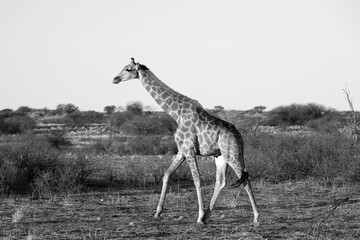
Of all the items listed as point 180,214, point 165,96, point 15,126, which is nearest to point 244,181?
point 180,214

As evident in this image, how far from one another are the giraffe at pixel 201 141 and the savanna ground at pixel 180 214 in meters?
0.55

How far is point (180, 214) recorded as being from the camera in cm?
1026

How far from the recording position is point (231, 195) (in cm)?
1227

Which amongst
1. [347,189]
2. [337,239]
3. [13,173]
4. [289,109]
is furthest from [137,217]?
[289,109]

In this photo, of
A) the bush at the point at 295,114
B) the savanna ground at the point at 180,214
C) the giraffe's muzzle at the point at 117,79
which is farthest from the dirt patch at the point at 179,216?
the bush at the point at 295,114

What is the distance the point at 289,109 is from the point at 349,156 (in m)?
42.3

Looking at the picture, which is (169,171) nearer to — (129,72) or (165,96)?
(165,96)

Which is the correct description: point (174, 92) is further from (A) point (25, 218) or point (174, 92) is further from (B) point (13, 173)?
(B) point (13, 173)

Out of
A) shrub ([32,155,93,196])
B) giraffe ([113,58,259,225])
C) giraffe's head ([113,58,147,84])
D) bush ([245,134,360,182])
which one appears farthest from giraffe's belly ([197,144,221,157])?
bush ([245,134,360,182])

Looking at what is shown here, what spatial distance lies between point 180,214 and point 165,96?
7.18ft

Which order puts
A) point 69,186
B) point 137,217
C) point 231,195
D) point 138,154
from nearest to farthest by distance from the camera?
1. point 137,217
2. point 231,195
3. point 69,186
4. point 138,154

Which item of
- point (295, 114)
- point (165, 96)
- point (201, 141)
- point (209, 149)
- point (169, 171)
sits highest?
point (165, 96)

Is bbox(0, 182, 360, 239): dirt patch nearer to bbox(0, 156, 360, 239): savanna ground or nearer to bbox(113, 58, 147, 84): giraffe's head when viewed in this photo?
bbox(0, 156, 360, 239): savanna ground

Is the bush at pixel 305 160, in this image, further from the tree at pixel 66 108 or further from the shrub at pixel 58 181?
the tree at pixel 66 108
